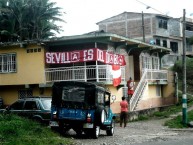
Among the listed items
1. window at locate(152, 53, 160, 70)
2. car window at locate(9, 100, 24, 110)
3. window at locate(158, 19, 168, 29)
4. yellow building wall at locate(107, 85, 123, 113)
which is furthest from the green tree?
car window at locate(9, 100, 24, 110)

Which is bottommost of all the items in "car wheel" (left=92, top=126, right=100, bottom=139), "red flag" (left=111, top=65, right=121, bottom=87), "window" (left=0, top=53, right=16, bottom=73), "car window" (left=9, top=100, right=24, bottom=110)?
"car wheel" (left=92, top=126, right=100, bottom=139)

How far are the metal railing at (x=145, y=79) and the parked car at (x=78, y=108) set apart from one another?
37.6 feet

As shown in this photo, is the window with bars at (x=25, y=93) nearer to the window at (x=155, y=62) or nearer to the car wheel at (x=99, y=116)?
the car wheel at (x=99, y=116)

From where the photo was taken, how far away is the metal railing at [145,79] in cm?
2845

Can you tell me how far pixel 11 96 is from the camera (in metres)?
29.1

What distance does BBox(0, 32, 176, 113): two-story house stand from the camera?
25891 mm

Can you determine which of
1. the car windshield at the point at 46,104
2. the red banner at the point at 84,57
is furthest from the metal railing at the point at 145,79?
the car windshield at the point at 46,104

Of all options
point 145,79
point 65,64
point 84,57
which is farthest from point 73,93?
point 145,79

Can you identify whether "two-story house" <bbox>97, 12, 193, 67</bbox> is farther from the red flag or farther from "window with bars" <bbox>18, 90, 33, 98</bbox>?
"window with bars" <bbox>18, 90, 33, 98</bbox>

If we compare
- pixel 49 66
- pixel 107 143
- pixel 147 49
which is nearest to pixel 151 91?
pixel 147 49

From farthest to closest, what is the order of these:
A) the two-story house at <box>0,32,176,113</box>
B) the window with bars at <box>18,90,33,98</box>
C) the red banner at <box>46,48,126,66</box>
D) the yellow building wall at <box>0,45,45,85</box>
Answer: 1. the window with bars at <box>18,90,33,98</box>
2. the yellow building wall at <box>0,45,45,85</box>
3. the two-story house at <box>0,32,176,113</box>
4. the red banner at <box>46,48,126,66</box>

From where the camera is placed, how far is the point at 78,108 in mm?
16234

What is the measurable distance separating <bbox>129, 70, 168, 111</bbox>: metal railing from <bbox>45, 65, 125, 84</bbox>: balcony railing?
76.2 inches

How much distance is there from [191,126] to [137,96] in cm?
645
